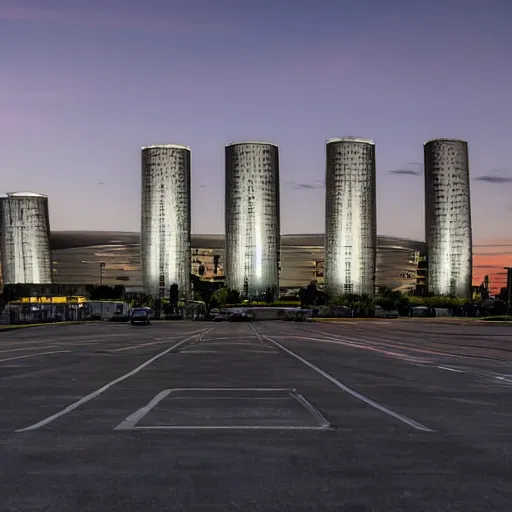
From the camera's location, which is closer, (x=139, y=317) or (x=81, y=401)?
(x=81, y=401)

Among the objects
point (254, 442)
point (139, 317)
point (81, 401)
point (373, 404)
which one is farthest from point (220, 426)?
point (139, 317)

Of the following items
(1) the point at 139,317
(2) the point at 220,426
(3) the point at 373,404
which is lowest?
(1) the point at 139,317

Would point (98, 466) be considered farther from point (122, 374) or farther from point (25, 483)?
point (122, 374)

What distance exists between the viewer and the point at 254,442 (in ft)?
36.2

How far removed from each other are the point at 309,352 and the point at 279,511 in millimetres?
30284

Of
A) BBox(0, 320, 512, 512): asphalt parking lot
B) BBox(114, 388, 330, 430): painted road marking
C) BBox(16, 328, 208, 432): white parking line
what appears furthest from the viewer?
BBox(16, 328, 208, 432): white parking line

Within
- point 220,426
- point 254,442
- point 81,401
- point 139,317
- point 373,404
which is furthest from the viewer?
point 139,317

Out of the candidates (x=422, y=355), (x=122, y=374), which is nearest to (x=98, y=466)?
(x=122, y=374)

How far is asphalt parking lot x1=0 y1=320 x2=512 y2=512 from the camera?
7688 millimetres

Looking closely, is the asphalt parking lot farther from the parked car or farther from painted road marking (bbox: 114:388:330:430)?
the parked car

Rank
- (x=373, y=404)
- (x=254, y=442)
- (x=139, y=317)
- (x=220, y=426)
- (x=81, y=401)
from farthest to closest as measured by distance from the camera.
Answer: (x=139, y=317) → (x=81, y=401) → (x=373, y=404) → (x=220, y=426) → (x=254, y=442)

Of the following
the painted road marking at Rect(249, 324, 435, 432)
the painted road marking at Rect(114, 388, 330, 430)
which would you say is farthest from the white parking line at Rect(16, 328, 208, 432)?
the painted road marking at Rect(249, 324, 435, 432)

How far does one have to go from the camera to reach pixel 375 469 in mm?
9094

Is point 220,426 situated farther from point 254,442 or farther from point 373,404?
point 373,404
